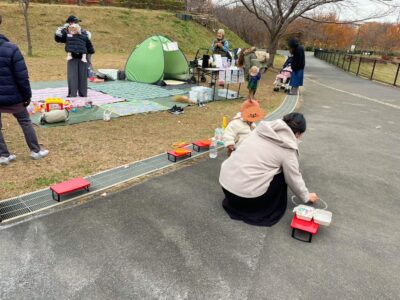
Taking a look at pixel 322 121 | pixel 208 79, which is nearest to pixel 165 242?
pixel 322 121

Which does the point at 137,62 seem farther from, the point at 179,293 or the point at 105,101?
the point at 179,293

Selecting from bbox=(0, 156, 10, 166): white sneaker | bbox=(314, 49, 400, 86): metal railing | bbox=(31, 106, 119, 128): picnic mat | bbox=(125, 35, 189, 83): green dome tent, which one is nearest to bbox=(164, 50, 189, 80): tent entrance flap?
bbox=(125, 35, 189, 83): green dome tent

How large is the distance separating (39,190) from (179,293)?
230 centimetres

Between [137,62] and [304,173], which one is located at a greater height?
[137,62]

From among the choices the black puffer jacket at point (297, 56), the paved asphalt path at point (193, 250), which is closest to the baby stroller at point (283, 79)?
the black puffer jacket at point (297, 56)

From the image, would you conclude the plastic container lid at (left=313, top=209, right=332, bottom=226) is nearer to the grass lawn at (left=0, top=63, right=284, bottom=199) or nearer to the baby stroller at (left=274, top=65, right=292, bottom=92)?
the grass lawn at (left=0, top=63, right=284, bottom=199)

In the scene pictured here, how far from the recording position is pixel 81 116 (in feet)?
22.7

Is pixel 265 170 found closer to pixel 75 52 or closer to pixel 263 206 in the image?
pixel 263 206

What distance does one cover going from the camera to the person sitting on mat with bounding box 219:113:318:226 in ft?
10.8

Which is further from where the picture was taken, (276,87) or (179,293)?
(276,87)

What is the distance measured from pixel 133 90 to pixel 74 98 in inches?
89.6

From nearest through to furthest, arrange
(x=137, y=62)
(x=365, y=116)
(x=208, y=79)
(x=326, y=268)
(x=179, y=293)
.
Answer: (x=179, y=293)
(x=326, y=268)
(x=365, y=116)
(x=137, y=62)
(x=208, y=79)

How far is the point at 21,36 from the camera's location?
1864cm

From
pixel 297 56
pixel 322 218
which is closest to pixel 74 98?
pixel 322 218
